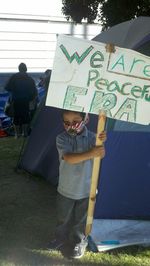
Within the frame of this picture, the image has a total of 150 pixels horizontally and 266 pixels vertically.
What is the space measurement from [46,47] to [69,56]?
12.3m

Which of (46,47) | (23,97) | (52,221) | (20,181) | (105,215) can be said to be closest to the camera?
(105,215)

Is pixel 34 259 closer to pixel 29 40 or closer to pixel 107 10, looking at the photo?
pixel 107 10

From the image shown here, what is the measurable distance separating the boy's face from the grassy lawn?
1160 millimetres

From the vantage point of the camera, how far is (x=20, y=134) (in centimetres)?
996

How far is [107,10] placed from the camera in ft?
23.1

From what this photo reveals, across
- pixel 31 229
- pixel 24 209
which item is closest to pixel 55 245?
pixel 31 229

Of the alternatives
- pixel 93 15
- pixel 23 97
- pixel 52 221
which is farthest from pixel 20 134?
pixel 52 221

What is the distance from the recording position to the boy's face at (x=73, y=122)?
150 inches

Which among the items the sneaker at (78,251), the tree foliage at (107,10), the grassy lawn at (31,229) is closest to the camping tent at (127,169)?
the grassy lawn at (31,229)

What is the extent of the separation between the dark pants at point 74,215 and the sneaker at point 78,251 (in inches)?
1.5

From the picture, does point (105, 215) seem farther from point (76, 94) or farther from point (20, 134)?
point (20, 134)

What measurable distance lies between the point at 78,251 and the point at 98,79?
5.00 feet

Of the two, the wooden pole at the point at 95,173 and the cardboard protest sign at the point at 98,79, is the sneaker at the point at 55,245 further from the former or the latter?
the cardboard protest sign at the point at 98,79

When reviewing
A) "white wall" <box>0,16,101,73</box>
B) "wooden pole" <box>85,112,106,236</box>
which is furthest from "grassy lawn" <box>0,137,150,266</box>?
"white wall" <box>0,16,101,73</box>
